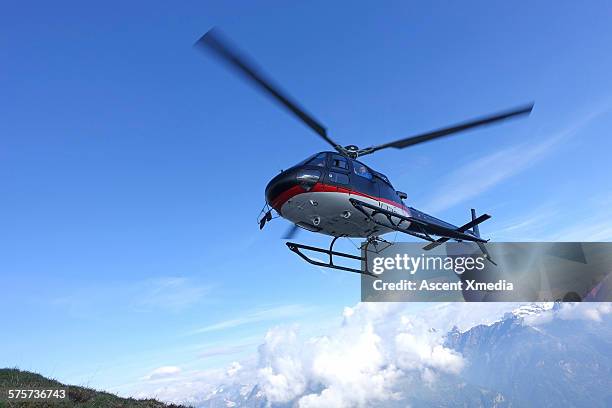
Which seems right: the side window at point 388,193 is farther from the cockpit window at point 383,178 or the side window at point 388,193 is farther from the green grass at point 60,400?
the green grass at point 60,400

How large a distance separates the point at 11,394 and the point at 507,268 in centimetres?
4126

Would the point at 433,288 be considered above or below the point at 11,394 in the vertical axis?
above

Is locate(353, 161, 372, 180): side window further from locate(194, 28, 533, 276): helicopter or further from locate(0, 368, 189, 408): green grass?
locate(0, 368, 189, 408): green grass

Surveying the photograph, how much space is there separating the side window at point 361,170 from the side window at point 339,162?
0.50m

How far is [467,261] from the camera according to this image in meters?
41.5

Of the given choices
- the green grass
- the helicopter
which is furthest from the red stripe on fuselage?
the green grass

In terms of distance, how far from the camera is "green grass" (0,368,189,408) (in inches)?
648

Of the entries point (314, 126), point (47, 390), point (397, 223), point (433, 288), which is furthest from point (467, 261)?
point (47, 390)

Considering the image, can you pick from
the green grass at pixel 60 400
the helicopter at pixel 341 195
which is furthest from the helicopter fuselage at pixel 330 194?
the green grass at pixel 60 400

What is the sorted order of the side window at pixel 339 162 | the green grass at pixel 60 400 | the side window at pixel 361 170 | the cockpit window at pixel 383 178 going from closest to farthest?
the green grass at pixel 60 400 < the side window at pixel 339 162 < the side window at pixel 361 170 < the cockpit window at pixel 383 178

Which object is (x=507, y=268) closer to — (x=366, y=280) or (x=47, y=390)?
(x=366, y=280)

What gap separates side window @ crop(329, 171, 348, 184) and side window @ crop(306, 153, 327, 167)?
53cm

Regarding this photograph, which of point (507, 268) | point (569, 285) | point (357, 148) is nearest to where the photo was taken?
point (357, 148)

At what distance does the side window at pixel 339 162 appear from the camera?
18.6 meters
